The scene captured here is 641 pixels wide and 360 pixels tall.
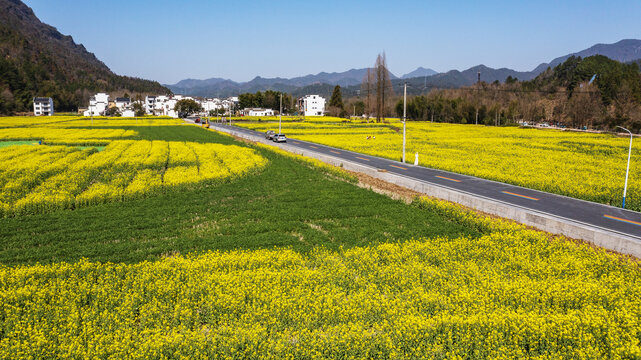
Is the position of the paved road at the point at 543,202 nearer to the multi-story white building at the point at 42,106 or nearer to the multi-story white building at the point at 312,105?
the multi-story white building at the point at 312,105

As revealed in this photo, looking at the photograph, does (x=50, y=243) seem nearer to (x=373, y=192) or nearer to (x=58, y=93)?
(x=373, y=192)

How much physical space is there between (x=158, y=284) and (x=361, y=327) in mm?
5657

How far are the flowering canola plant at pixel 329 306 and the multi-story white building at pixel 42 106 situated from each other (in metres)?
163

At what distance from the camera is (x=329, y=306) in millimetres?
9281

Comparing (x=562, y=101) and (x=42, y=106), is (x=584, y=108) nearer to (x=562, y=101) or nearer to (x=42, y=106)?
(x=562, y=101)

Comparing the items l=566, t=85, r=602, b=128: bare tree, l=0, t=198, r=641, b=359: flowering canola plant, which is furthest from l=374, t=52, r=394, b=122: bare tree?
l=0, t=198, r=641, b=359: flowering canola plant

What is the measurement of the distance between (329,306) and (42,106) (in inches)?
6826

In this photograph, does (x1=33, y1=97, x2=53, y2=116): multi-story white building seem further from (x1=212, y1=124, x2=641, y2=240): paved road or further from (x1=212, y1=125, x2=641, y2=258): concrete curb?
(x1=212, y1=125, x2=641, y2=258): concrete curb

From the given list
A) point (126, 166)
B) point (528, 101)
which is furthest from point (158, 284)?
point (528, 101)

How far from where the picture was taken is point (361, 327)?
838 centimetres

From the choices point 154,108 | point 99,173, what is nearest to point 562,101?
point 99,173

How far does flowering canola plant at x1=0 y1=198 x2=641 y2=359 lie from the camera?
7855 mm

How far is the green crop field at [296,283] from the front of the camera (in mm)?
8016

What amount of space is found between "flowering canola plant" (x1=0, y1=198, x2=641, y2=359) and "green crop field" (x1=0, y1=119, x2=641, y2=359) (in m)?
0.05
